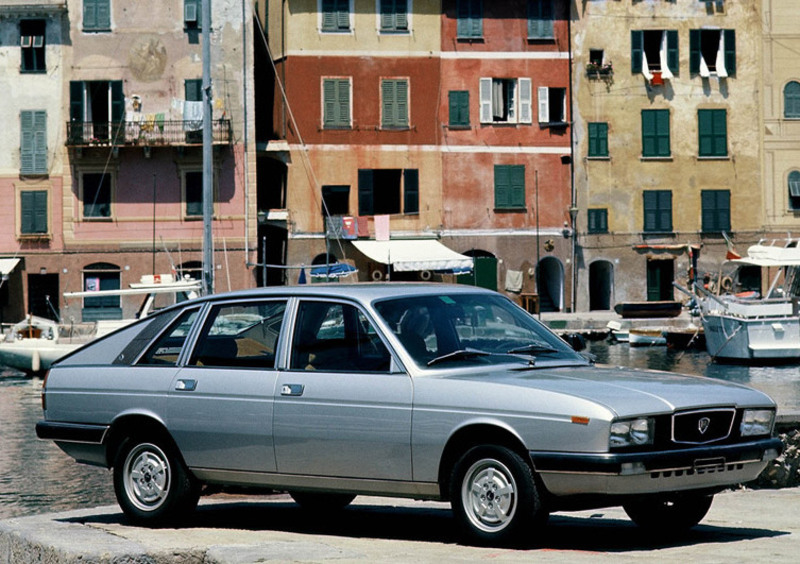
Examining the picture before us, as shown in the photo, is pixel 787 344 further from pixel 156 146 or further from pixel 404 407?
pixel 404 407

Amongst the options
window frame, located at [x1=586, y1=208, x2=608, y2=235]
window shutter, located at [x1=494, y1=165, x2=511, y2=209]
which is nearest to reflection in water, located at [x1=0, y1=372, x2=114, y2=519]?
window shutter, located at [x1=494, y1=165, x2=511, y2=209]

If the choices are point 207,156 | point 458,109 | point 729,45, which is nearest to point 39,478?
point 207,156

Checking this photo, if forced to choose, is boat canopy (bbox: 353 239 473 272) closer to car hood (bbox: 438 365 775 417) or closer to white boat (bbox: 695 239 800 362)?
white boat (bbox: 695 239 800 362)

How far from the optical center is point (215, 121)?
2186 inches

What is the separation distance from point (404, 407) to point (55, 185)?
4761 cm

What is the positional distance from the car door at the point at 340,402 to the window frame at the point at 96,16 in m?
46.9

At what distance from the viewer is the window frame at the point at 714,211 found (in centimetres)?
5953

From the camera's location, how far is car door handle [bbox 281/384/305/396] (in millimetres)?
9961

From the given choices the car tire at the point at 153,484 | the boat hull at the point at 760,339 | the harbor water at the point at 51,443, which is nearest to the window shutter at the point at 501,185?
the harbor water at the point at 51,443

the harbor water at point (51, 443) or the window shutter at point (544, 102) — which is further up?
the window shutter at point (544, 102)

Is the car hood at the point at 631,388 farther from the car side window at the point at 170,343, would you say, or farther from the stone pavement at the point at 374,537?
the car side window at the point at 170,343

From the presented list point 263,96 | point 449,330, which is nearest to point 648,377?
point 449,330

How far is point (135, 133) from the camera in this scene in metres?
54.8

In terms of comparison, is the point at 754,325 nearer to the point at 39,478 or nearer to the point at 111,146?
the point at 111,146
